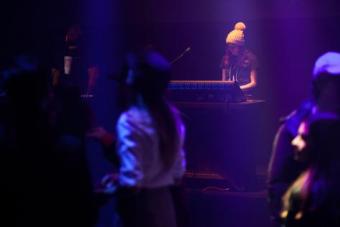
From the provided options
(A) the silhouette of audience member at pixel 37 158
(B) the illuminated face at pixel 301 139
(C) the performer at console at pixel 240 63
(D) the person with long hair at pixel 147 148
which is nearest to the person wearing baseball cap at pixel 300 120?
(B) the illuminated face at pixel 301 139

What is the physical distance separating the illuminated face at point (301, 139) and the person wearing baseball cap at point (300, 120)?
0.02 meters

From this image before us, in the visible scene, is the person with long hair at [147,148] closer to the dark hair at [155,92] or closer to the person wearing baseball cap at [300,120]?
the dark hair at [155,92]

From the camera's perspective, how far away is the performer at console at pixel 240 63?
5.49 metres

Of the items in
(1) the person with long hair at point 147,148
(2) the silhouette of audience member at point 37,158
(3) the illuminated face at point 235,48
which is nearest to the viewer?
(2) the silhouette of audience member at point 37,158

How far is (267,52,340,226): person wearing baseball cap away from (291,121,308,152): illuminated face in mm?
18

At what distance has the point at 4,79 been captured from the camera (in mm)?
2076

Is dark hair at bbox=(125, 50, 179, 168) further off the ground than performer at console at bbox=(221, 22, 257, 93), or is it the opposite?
dark hair at bbox=(125, 50, 179, 168)

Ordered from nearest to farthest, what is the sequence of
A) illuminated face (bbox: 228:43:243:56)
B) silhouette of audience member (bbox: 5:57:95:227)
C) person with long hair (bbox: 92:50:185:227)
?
1. silhouette of audience member (bbox: 5:57:95:227)
2. person with long hair (bbox: 92:50:185:227)
3. illuminated face (bbox: 228:43:243:56)

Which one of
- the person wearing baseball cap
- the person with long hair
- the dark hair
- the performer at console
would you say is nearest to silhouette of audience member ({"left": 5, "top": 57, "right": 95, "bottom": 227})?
the person with long hair

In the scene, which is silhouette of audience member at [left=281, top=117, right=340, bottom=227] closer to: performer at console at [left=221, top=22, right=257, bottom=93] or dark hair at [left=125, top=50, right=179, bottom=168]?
dark hair at [left=125, top=50, right=179, bottom=168]

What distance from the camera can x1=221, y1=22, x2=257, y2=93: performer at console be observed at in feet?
18.0

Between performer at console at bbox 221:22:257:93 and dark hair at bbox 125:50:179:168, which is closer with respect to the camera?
dark hair at bbox 125:50:179:168

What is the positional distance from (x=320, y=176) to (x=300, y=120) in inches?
10.1

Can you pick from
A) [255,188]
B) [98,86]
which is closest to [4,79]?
[255,188]
